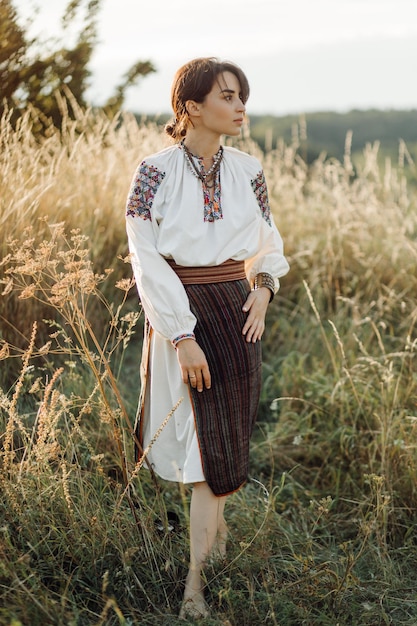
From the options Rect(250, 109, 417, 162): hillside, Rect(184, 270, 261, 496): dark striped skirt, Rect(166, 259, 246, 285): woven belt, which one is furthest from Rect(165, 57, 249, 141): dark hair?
Rect(250, 109, 417, 162): hillside

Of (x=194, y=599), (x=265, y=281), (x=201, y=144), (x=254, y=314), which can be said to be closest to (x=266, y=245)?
(x=265, y=281)

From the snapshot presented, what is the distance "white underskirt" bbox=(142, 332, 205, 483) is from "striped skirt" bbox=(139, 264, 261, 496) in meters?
0.03

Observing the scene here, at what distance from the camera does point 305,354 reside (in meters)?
3.98

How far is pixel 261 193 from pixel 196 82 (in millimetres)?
436

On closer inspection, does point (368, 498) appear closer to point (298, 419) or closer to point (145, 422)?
point (298, 419)

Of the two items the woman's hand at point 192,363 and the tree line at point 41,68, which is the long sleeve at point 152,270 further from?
the tree line at point 41,68

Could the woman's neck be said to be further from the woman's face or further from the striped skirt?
the striped skirt

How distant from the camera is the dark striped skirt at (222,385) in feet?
7.70

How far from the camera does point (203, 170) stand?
2.38 metres

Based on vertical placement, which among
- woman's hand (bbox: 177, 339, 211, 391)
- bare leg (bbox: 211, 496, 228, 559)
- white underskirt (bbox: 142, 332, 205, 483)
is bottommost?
bare leg (bbox: 211, 496, 228, 559)

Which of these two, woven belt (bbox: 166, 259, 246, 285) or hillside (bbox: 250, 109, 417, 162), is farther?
hillside (bbox: 250, 109, 417, 162)

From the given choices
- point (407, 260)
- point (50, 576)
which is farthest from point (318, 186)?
point (50, 576)

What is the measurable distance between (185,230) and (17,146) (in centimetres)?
184

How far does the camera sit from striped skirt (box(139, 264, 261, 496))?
2346 millimetres
